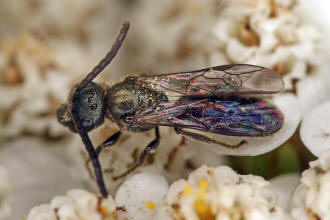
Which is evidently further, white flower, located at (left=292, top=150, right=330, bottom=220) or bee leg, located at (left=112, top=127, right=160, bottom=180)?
bee leg, located at (left=112, top=127, right=160, bottom=180)

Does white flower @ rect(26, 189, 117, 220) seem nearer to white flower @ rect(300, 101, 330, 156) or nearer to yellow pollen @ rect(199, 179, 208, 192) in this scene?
yellow pollen @ rect(199, 179, 208, 192)

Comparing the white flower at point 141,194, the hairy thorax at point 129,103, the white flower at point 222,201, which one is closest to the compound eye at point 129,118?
the hairy thorax at point 129,103

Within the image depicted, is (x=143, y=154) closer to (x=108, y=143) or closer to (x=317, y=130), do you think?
(x=108, y=143)

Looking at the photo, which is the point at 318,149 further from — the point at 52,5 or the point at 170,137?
the point at 52,5

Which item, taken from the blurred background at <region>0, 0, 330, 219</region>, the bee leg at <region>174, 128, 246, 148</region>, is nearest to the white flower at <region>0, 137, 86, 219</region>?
the blurred background at <region>0, 0, 330, 219</region>

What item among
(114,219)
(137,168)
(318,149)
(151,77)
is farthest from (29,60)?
(318,149)
